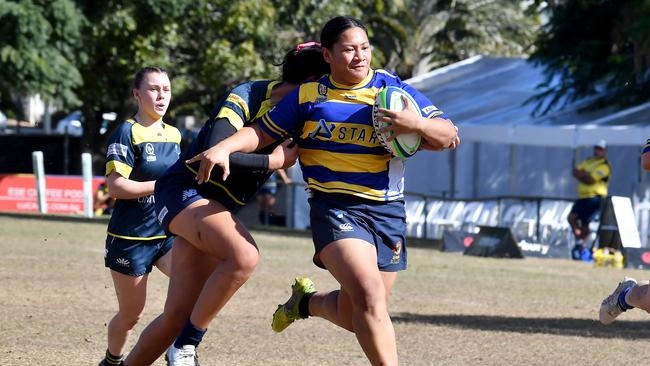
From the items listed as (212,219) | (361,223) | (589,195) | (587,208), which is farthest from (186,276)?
(589,195)

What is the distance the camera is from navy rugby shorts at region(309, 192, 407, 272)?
5.86 metres

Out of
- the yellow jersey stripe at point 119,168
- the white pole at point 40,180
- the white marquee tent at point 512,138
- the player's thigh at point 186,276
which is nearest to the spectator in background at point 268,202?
the white marquee tent at point 512,138

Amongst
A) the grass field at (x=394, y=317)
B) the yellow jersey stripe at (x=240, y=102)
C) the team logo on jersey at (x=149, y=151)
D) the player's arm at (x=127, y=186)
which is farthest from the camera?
the grass field at (x=394, y=317)

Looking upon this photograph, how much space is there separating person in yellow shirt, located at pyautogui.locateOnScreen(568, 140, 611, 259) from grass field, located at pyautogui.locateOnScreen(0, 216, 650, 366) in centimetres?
277

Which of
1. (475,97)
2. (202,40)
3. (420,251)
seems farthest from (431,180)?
(202,40)

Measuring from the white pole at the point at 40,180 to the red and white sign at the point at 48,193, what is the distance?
39cm

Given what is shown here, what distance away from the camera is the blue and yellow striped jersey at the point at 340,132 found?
231 inches

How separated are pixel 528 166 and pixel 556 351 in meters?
16.3

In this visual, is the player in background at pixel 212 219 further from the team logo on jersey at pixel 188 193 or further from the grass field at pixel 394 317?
the grass field at pixel 394 317

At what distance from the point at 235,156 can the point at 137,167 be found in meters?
1.26

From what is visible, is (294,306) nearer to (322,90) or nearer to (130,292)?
(130,292)

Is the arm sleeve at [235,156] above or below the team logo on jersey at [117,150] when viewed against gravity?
above

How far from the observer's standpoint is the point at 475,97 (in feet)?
85.9

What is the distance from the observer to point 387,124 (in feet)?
18.6
